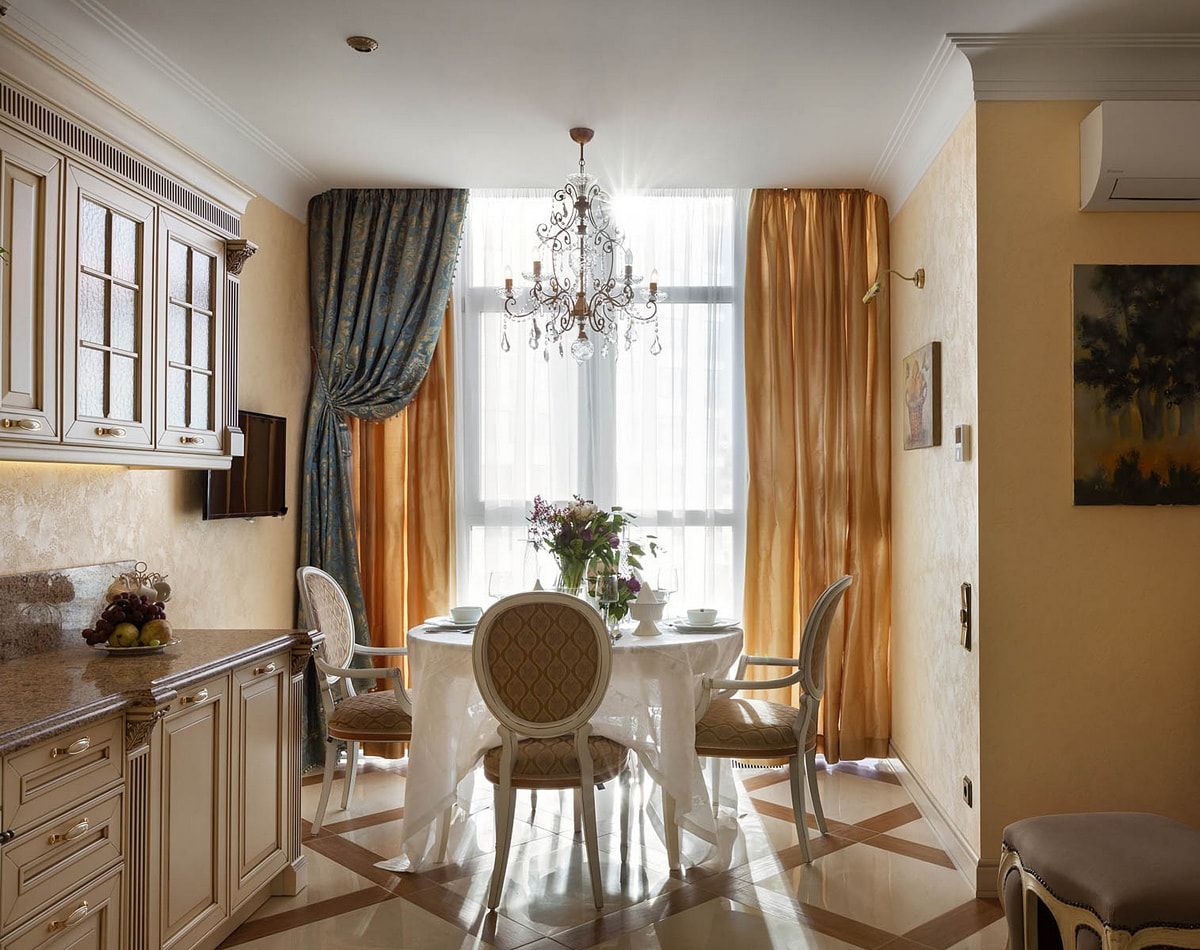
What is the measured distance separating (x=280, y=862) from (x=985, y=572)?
2515 mm

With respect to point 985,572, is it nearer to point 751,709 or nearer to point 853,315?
point 751,709

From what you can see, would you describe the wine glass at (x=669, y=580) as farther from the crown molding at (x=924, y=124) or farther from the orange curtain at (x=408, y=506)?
the crown molding at (x=924, y=124)

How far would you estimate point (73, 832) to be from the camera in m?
2.08

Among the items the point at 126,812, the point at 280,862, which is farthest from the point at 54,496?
the point at 280,862

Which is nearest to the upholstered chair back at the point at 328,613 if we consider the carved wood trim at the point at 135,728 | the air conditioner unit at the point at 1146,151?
the carved wood trim at the point at 135,728

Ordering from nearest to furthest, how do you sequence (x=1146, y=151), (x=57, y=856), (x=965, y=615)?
(x=57, y=856), (x=1146, y=151), (x=965, y=615)

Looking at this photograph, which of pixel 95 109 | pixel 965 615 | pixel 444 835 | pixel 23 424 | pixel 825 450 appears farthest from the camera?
pixel 825 450

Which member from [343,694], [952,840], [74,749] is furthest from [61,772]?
[952,840]

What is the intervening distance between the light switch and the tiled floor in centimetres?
146

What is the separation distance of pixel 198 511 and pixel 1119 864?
3.28 meters

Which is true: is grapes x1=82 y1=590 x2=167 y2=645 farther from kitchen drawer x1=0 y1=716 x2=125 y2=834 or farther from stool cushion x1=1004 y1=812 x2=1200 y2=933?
stool cushion x1=1004 y1=812 x2=1200 y2=933

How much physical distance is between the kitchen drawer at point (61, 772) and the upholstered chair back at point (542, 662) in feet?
3.72

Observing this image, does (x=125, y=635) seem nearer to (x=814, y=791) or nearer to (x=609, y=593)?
(x=609, y=593)

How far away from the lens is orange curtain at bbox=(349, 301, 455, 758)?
15.8ft
